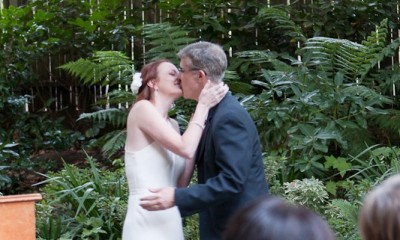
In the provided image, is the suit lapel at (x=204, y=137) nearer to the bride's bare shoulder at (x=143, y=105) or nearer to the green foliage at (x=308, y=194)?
the bride's bare shoulder at (x=143, y=105)

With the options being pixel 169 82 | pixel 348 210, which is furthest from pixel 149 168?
pixel 348 210

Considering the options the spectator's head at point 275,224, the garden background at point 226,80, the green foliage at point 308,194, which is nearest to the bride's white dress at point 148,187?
the garden background at point 226,80

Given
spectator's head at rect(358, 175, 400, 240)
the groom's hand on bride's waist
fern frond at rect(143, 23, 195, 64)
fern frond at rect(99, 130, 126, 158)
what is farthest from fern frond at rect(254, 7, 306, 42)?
spectator's head at rect(358, 175, 400, 240)

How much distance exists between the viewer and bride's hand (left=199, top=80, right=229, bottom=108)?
4137mm

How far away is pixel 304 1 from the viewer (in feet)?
33.6

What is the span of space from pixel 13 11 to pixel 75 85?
1.49 m

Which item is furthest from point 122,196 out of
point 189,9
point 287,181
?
point 189,9

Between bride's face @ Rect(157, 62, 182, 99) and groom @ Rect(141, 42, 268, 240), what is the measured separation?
230mm

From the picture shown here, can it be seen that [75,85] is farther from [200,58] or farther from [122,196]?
[200,58]

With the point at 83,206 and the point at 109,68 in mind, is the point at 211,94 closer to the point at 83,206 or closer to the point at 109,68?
the point at 83,206

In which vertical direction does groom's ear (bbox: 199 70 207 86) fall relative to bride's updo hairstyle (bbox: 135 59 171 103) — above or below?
above

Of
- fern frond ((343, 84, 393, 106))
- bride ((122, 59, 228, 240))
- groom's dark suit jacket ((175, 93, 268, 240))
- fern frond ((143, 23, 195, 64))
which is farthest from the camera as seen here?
fern frond ((143, 23, 195, 64))

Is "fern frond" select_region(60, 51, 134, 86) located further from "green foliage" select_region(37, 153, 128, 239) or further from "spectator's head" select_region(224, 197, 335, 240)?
"spectator's head" select_region(224, 197, 335, 240)

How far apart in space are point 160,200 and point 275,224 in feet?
5.98
